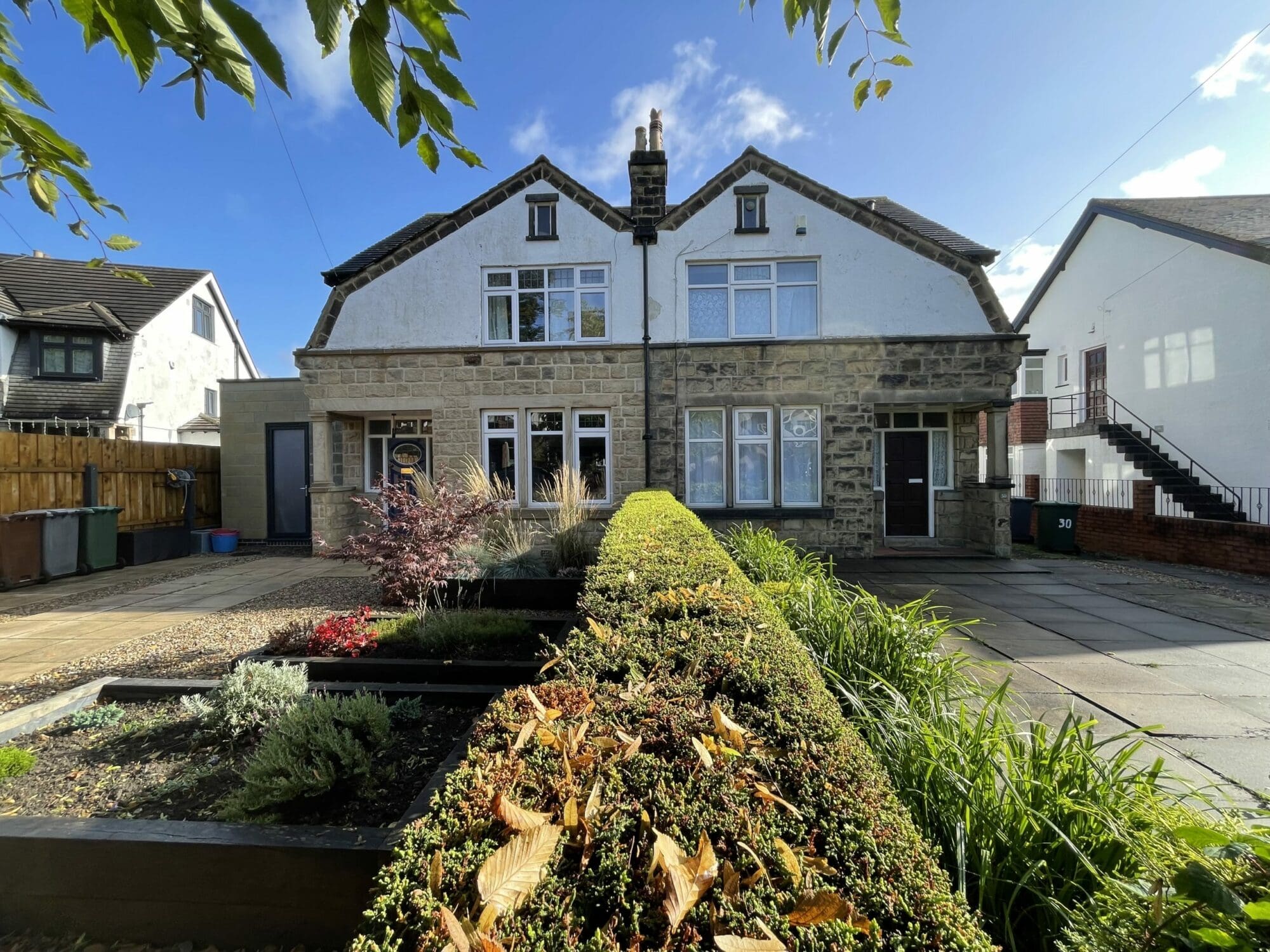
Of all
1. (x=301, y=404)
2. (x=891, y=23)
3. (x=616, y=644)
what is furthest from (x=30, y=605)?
(x=891, y=23)

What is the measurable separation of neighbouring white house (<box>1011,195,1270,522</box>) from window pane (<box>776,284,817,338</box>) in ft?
29.9

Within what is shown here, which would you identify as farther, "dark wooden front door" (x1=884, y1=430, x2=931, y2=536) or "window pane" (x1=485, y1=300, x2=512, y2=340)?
"dark wooden front door" (x1=884, y1=430, x2=931, y2=536)

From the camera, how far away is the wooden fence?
877cm

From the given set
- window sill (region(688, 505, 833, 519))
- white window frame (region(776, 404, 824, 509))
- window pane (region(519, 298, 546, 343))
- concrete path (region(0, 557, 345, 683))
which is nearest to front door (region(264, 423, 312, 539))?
concrete path (region(0, 557, 345, 683))

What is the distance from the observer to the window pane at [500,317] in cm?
1115

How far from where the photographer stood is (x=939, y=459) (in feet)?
38.5

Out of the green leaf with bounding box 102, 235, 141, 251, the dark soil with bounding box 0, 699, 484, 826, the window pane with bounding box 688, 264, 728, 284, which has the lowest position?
the dark soil with bounding box 0, 699, 484, 826

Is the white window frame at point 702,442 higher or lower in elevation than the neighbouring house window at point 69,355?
lower

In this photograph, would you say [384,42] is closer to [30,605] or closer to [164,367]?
[30,605]

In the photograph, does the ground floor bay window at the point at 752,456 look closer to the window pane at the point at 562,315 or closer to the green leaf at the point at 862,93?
the window pane at the point at 562,315

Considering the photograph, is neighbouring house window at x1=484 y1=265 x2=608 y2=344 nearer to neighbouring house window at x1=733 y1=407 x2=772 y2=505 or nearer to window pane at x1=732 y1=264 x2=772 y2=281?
window pane at x1=732 y1=264 x2=772 y2=281

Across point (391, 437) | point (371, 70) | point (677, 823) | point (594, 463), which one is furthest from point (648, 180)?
point (677, 823)

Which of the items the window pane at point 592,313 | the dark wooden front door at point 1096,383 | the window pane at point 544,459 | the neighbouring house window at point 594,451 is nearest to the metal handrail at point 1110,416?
the dark wooden front door at point 1096,383

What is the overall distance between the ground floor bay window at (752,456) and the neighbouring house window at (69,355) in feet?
60.5
